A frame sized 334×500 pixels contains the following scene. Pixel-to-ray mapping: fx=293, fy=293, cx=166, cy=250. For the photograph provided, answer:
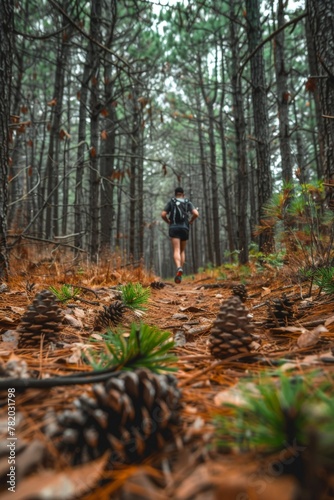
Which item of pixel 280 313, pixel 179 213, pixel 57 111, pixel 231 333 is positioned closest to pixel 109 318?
pixel 231 333

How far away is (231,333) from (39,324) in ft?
3.24

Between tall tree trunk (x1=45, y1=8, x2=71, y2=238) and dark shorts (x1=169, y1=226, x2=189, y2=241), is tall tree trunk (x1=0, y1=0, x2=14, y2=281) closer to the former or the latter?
tall tree trunk (x1=45, y1=8, x2=71, y2=238)

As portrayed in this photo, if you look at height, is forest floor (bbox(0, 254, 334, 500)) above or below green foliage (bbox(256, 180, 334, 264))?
below

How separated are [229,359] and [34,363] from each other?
0.79 meters

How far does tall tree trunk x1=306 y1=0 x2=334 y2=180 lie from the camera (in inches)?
99.7

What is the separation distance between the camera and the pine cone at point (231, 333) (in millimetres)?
1258

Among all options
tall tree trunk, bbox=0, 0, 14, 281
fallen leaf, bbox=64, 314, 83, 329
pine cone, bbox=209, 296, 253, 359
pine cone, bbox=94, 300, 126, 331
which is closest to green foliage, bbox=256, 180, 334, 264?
pine cone, bbox=209, 296, 253, 359

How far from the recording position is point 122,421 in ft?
2.16

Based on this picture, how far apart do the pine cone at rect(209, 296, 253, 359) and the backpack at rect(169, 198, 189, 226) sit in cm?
591

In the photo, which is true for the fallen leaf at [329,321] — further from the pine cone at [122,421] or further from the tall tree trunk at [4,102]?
the tall tree trunk at [4,102]

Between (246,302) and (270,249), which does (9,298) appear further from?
(270,249)

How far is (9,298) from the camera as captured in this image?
8.11 feet

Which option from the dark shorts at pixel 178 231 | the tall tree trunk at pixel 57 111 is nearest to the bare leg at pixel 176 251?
the dark shorts at pixel 178 231

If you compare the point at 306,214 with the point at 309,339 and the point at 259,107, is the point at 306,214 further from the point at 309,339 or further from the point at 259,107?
the point at 259,107
